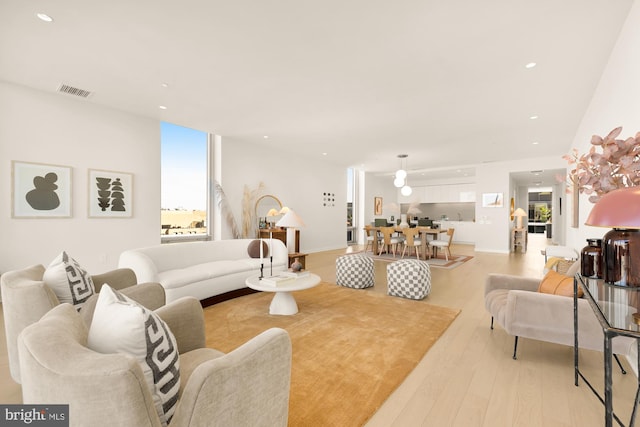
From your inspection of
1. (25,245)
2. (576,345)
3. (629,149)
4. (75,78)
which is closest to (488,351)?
(576,345)

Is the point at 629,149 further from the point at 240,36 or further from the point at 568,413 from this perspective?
the point at 240,36

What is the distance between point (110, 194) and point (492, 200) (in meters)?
9.67

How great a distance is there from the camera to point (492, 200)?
8.99 m

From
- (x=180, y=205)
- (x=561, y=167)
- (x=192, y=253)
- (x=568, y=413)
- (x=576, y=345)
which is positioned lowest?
(x=568, y=413)

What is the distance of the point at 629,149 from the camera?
4.85ft

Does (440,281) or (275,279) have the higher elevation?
(275,279)

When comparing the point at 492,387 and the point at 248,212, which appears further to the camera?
the point at 248,212

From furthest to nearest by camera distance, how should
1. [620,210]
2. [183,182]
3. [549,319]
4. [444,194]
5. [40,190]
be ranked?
1. [444,194]
2. [183,182]
3. [40,190]
4. [549,319]
5. [620,210]

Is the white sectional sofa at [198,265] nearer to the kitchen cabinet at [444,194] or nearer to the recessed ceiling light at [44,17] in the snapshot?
the recessed ceiling light at [44,17]

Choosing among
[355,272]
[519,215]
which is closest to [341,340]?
[355,272]

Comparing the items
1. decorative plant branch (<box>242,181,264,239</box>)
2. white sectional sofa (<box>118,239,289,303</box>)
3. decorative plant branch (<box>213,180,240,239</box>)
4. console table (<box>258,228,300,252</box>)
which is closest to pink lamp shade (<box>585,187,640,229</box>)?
white sectional sofa (<box>118,239,289,303</box>)

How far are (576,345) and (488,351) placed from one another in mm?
643

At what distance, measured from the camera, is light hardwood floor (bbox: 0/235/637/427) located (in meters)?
1.71

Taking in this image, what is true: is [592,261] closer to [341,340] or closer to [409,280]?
[341,340]
